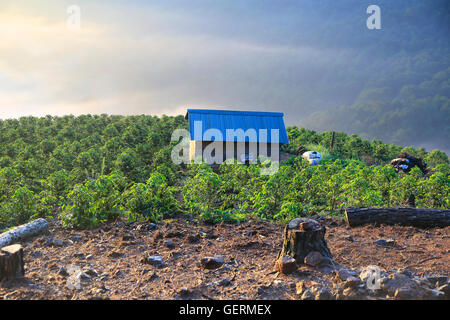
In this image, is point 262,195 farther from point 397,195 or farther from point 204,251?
point 397,195

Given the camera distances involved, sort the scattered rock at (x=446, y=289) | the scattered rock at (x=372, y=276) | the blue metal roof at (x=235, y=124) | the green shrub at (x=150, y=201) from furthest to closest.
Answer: the blue metal roof at (x=235, y=124)
the green shrub at (x=150, y=201)
the scattered rock at (x=372, y=276)
the scattered rock at (x=446, y=289)

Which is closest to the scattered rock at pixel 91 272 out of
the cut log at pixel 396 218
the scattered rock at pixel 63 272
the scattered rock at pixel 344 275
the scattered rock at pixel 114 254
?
the scattered rock at pixel 63 272

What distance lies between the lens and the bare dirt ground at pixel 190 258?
4.51m

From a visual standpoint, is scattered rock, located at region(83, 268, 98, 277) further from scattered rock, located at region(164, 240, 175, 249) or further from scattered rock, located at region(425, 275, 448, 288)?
scattered rock, located at region(425, 275, 448, 288)

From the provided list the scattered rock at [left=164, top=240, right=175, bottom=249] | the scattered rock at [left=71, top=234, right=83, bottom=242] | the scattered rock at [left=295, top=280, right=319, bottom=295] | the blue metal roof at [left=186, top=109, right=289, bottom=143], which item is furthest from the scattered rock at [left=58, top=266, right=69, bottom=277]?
the blue metal roof at [left=186, top=109, right=289, bottom=143]

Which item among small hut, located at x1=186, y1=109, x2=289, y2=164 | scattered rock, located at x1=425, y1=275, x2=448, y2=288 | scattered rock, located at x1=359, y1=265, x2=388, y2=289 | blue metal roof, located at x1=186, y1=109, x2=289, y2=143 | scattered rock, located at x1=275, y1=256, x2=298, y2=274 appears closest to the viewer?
scattered rock, located at x1=359, y1=265, x2=388, y2=289

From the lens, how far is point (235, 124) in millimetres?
23859

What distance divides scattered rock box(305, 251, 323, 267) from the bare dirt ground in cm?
15

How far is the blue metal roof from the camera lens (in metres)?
22.4

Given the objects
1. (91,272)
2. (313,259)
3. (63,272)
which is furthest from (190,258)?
(313,259)

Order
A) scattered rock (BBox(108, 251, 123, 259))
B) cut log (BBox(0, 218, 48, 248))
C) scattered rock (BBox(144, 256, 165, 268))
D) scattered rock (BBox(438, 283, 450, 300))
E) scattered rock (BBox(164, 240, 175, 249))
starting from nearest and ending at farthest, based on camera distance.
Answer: scattered rock (BBox(438, 283, 450, 300)) → scattered rock (BBox(144, 256, 165, 268)) → scattered rock (BBox(108, 251, 123, 259)) → scattered rock (BBox(164, 240, 175, 249)) → cut log (BBox(0, 218, 48, 248))

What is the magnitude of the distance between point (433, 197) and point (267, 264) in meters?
7.88

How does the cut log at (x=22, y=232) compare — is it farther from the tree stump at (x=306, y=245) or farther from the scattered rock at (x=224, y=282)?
the tree stump at (x=306, y=245)

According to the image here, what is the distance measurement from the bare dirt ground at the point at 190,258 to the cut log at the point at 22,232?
0.16 metres
